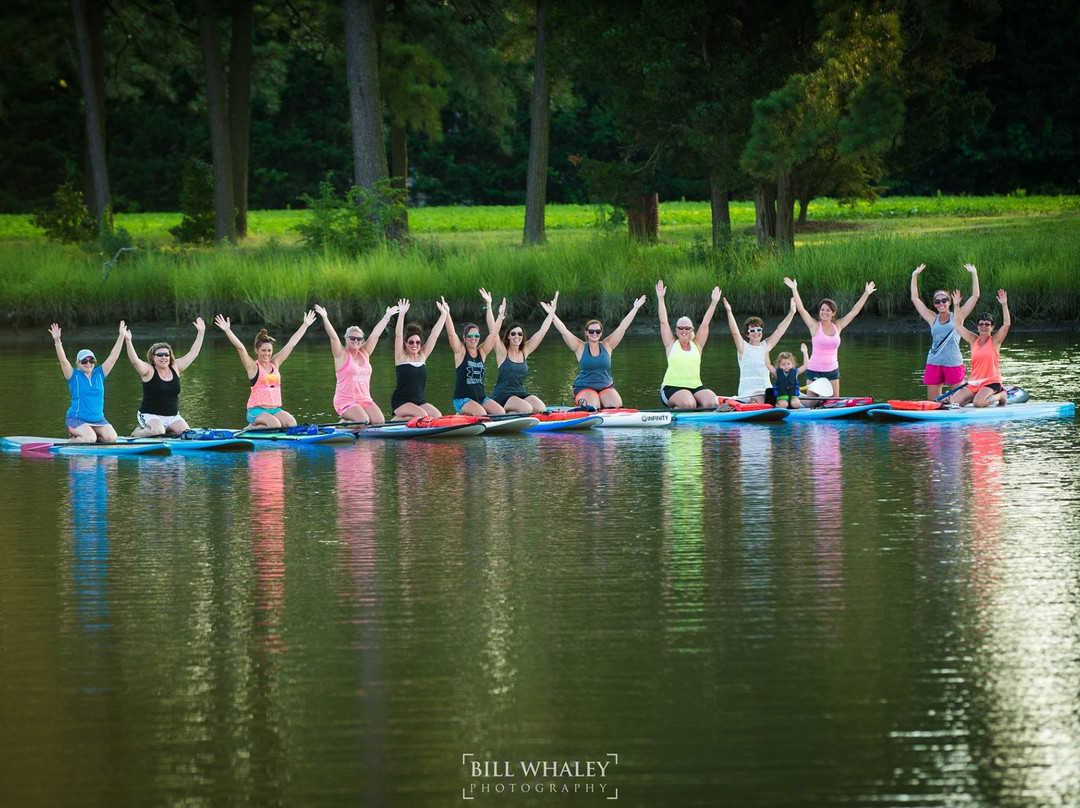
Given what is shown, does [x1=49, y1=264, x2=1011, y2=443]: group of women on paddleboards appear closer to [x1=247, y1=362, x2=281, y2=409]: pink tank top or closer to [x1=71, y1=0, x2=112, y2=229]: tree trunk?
[x1=247, y1=362, x2=281, y2=409]: pink tank top

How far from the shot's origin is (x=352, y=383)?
59.0 feet

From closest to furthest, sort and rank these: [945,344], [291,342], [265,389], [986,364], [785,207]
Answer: [291,342], [265,389], [986,364], [945,344], [785,207]

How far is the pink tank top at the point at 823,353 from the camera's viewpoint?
63.0 ft

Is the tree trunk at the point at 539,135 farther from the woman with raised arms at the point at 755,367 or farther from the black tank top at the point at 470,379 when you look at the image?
the black tank top at the point at 470,379

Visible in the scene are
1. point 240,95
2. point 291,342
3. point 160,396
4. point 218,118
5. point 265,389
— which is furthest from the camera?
point 240,95

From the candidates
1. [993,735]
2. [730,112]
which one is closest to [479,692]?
[993,735]

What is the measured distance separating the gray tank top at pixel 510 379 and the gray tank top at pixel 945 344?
4.59 meters

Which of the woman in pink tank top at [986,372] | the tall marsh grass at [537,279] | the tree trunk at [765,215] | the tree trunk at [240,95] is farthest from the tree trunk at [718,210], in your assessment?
the woman in pink tank top at [986,372]

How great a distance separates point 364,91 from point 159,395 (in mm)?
18260

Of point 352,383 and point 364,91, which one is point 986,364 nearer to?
point 352,383

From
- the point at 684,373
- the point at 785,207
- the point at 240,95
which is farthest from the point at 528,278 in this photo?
the point at 240,95

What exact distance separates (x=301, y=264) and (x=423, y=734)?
24.9 m

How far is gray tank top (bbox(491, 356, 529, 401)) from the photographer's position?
18.7m

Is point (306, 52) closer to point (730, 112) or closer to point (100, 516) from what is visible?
point (730, 112)
